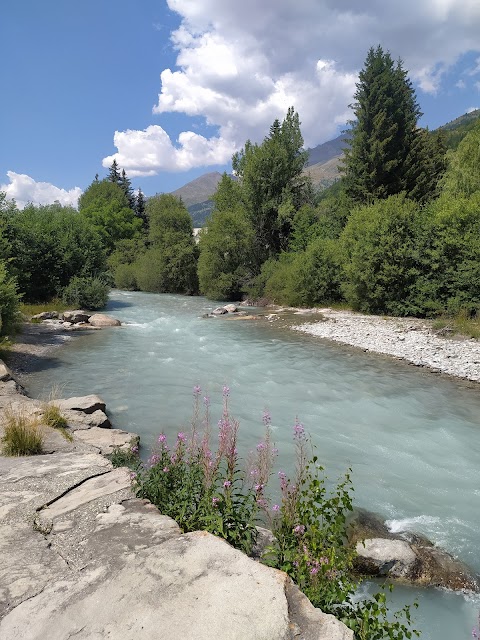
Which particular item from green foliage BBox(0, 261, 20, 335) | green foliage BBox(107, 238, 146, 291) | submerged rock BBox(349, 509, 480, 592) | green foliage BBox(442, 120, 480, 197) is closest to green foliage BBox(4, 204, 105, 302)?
green foliage BBox(0, 261, 20, 335)

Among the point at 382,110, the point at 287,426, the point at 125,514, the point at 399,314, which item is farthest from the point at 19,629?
the point at 382,110

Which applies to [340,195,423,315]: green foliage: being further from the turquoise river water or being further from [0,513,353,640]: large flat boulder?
[0,513,353,640]: large flat boulder

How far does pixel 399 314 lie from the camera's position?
23047mm

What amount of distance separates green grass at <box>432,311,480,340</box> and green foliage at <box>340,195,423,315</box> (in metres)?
3.19

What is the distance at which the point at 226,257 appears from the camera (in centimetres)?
3744

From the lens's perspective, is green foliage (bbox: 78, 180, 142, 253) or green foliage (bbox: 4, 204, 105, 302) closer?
green foliage (bbox: 4, 204, 105, 302)

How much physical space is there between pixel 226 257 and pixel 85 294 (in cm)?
1399

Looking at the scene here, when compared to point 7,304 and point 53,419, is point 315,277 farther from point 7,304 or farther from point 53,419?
point 53,419

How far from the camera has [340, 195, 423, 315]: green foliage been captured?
74.7 feet

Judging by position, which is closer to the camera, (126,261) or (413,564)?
(413,564)

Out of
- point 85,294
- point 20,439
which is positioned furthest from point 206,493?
point 85,294

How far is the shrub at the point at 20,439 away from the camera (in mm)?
5699

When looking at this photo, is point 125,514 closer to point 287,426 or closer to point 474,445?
point 287,426

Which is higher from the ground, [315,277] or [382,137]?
[382,137]
